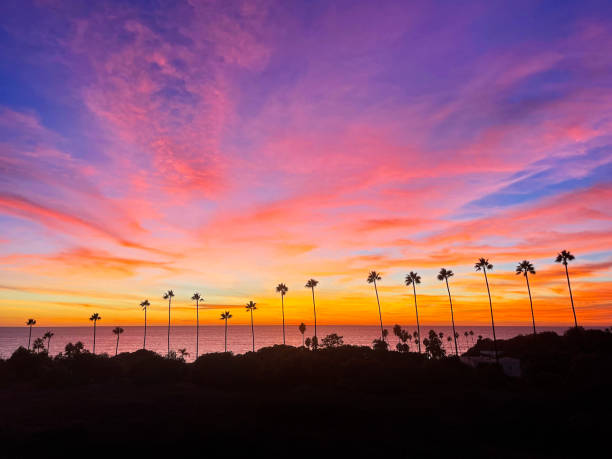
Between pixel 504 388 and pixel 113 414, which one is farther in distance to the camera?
pixel 504 388

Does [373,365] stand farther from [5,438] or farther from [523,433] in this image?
[5,438]

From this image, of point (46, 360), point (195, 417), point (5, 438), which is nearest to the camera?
point (5, 438)

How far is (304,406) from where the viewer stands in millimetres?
45656

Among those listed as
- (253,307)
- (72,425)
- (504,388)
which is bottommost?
(504,388)

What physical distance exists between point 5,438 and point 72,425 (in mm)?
5336

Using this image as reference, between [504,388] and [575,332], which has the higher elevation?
[575,332]

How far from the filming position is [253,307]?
5074 inches

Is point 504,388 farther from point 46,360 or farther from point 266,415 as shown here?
point 46,360

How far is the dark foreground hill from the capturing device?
1262 inches

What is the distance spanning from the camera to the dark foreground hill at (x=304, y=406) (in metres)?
32.1

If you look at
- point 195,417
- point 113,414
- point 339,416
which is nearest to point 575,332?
point 339,416

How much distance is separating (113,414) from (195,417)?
993 centimetres

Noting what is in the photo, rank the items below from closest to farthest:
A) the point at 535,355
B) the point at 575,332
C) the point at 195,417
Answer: the point at 195,417, the point at 535,355, the point at 575,332

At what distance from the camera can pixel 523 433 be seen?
36.6 meters
